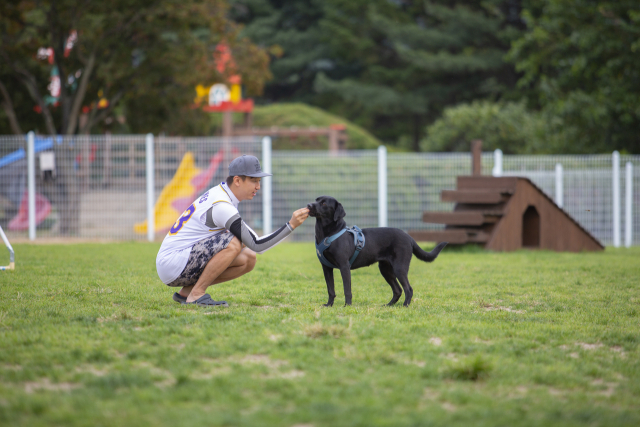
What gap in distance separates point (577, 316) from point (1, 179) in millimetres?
12319

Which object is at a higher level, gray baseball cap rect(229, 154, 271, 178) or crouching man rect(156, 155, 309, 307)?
gray baseball cap rect(229, 154, 271, 178)

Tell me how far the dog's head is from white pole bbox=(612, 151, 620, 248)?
1100 centimetres

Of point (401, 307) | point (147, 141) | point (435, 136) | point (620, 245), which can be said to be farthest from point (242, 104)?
point (401, 307)

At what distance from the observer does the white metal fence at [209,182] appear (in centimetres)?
1334

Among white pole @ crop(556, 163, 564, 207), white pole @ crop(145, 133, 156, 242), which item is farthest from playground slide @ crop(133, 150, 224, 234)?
white pole @ crop(556, 163, 564, 207)

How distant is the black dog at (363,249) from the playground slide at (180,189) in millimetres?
8768

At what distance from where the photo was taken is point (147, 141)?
13.5 m

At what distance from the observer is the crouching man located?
5.06 m

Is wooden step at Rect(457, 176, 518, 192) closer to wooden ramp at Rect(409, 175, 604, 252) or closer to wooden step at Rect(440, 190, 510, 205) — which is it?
wooden ramp at Rect(409, 175, 604, 252)

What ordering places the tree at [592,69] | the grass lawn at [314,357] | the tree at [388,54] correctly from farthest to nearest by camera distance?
the tree at [388,54]
the tree at [592,69]
the grass lawn at [314,357]

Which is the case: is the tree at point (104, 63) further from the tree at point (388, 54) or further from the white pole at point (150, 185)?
the tree at point (388, 54)

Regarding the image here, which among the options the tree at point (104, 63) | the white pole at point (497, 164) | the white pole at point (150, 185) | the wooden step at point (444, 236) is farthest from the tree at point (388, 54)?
the wooden step at point (444, 236)

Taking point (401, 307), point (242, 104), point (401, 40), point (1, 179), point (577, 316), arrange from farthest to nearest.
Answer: point (401, 40) → point (242, 104) → point (1, 179) → point (401, 307) → point (577, 316)

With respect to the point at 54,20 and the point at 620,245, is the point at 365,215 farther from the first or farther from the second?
the point at 54,20
